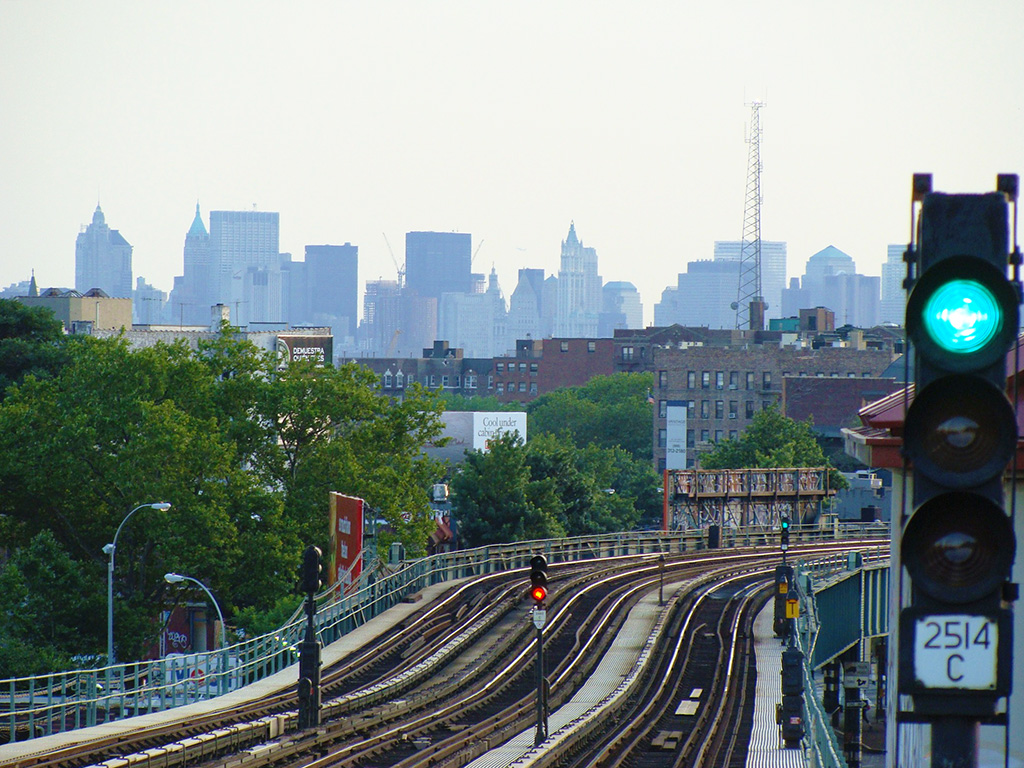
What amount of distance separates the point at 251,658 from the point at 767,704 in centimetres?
1839

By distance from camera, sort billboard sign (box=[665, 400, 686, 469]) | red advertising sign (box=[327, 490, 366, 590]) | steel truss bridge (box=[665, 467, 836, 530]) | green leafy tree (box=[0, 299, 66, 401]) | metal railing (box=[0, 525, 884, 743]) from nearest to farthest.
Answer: metal railing (box=[0, 525, 884, 743])
red advertising sign (box=[327, 490, 366, 590])
green leafy tree (box=[0, 299, 66, 401])
steel truss bridge (box=[665, 467, 836, 530])
billboard sign (box=[665, 400, 686, 469])

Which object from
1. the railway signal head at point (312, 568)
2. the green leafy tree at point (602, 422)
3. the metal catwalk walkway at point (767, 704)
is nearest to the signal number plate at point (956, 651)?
the metal catwalk walkway at point (767, 704)

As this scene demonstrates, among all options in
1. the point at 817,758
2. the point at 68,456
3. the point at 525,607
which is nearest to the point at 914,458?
the point at 817,758

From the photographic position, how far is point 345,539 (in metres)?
45.7

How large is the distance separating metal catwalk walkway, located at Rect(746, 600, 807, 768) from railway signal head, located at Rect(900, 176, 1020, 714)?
22215mm

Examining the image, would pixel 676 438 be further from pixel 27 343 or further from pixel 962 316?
pixel 962 316

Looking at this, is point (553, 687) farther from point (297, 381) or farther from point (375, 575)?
point (297, 381)

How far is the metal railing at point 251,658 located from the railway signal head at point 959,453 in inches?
857

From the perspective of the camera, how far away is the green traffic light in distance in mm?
5637

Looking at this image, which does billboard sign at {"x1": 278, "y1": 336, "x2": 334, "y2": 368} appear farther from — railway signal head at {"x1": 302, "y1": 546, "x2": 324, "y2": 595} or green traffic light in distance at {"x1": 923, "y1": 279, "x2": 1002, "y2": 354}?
green traffic light in distance at {"x1": 923, "y1": 279, "x2": 1002, "y2": 354}

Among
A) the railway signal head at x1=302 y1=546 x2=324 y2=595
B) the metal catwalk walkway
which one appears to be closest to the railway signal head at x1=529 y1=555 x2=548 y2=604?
the railway signal head at x1=302 y1=546 x2=324 y2=595

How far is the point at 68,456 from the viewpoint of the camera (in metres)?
52.2

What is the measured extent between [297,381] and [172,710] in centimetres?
2852

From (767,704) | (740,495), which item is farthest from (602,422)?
(767,704)
